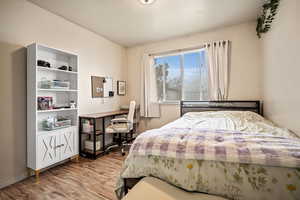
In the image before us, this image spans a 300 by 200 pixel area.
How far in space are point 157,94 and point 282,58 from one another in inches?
99.8

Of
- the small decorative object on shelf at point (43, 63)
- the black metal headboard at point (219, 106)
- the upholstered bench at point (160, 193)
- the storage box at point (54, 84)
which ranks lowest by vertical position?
the upholstered bench at point (160, 193)

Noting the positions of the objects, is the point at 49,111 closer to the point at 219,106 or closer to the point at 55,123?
the point at 55,123

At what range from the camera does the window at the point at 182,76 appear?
3.31 m

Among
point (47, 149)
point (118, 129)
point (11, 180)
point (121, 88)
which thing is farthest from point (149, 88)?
point (11, 180)

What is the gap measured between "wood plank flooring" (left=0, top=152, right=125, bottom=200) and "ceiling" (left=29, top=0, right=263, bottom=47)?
2608 mm

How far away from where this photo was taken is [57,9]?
2.32 m

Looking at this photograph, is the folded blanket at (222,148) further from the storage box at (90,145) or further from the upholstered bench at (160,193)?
the storage box at (90,145)

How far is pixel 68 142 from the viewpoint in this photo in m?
2.41

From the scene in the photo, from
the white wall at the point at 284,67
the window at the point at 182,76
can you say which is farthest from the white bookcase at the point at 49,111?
the white wall at the point at 284,67

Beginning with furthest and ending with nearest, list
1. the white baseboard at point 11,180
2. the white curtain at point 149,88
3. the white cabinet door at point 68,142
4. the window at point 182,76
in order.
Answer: the white curtain at point 149,88 < the window at point 182,76 < the white cabinet door at point 68,142 < the white baseboard at point 11,180

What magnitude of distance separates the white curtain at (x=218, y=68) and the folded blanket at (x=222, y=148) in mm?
1903

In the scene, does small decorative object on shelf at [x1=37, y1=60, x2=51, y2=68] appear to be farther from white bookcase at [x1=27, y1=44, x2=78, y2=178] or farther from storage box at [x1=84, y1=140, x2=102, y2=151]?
storage box at [x1=84, y1=140, x2=102, y2=151]

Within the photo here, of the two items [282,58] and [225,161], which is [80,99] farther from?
[282,58]

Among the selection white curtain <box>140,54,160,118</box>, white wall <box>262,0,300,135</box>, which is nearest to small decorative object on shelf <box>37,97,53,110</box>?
white curtain <box>140,54,160,118</box>
